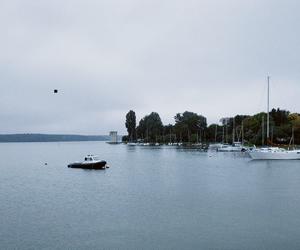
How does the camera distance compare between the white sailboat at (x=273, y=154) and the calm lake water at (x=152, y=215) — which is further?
the white sailboat at (x=273, y=154)

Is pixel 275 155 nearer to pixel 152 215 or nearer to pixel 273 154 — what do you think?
pixel 273 154

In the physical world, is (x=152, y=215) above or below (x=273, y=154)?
below

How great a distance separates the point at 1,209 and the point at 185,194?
19.2 meters

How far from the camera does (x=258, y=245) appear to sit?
2556 cm

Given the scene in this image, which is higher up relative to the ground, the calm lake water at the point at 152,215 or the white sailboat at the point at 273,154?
the white sailboat at the point at 273,154

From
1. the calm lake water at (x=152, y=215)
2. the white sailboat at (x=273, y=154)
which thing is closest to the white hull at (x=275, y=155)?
the white sailboat at (x=273, y=154)

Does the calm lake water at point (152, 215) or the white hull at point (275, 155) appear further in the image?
the white hull at point (275, 155)

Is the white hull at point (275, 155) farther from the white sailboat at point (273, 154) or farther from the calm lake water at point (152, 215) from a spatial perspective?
the calm lake water at point (152, 215)

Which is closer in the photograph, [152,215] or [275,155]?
[152,215]

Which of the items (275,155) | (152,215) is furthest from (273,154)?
(152,215)

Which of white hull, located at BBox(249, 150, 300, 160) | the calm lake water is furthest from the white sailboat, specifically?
the calm lake water

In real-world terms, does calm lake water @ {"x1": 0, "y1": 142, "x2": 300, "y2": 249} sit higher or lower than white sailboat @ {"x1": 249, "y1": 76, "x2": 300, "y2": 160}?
lower

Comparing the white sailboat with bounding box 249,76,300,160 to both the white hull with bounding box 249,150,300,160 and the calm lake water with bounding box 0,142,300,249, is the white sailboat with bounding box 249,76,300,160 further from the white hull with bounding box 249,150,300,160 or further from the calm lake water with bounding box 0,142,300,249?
the calm lake water with bounding box 0,142,300,249

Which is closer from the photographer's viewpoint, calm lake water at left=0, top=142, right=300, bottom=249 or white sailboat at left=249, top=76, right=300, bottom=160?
calm lake water at left=0, top=142, right=300, bottom=249
